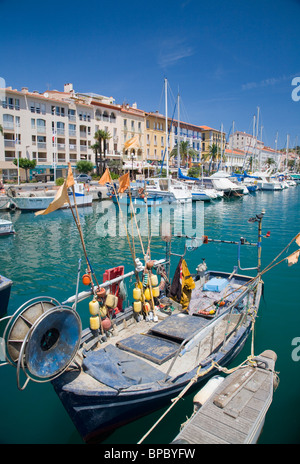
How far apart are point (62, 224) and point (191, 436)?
29.6m

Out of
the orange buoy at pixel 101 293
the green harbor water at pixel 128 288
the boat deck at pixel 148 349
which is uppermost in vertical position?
the orange buoy at pixel 101 293

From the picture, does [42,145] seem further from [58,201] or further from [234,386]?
[234,386]

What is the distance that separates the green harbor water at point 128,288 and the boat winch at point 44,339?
6.98 feet

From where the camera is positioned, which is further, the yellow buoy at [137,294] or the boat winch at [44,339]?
the yellow buoy at [137,294]

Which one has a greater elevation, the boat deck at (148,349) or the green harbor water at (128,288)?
the boat deck at (148,349)

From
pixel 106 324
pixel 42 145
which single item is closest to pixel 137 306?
pixel 106 324

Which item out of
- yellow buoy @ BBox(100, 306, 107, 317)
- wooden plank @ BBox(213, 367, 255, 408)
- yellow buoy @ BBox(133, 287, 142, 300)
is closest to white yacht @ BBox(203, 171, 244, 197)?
yellow buoy @ BBox(133, 287, 142, 300)

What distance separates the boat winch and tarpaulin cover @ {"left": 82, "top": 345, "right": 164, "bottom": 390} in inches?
24.5

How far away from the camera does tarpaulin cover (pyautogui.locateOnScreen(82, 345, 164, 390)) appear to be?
6395 millimetres

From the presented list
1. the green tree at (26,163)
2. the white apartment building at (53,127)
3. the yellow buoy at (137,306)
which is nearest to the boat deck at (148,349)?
the yellow buoy at (137,306)

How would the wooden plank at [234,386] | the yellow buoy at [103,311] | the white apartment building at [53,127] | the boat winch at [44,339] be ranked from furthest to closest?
the white apartment building at [53,127] → the yellow buoy at [103,311] → the wooden plank at [234,386] → the boat winch at [44,339]

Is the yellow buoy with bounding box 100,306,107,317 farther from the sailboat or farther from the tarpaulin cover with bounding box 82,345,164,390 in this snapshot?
the sailboat

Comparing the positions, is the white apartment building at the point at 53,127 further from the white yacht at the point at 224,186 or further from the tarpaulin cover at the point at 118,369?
the tarpaulin cover at the point at 118,369

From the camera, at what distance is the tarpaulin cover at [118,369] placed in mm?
6395
